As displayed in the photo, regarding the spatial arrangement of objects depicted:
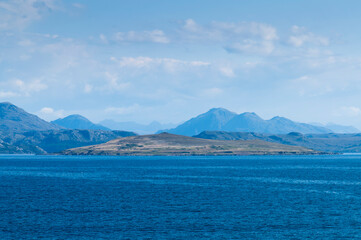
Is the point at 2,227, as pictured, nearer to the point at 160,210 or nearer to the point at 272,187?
the point at 160,210

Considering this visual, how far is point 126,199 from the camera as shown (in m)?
113

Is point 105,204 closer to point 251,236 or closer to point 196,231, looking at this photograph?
point 196,231

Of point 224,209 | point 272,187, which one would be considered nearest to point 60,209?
point 224,209

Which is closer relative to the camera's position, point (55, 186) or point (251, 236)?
point (251, 236)

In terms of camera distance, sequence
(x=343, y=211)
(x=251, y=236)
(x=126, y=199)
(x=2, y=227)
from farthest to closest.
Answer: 1. (x=126, y=199)
2. (x=343, y=211)
3. (x=2, y=227)
4. (x=251, y=236)

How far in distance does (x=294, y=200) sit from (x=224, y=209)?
74.8 ft

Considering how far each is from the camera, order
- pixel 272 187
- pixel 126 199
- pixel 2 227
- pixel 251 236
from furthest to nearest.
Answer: pixel 272 187, pixel 126 199, pixel 2 227, pixel 251 236

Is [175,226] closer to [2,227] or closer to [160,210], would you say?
[160,210]

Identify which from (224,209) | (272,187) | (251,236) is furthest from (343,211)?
(272,187)

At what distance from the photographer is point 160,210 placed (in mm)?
95875

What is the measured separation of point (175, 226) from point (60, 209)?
104ft

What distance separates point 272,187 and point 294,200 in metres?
33.8

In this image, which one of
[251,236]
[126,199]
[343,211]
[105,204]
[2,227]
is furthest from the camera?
[126,199]

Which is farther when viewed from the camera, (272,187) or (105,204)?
(272,187)
